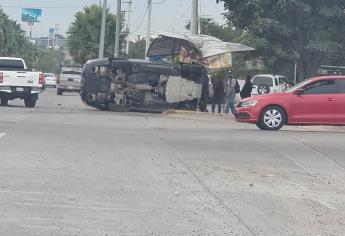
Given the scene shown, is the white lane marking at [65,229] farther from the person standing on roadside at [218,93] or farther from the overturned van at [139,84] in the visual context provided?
the person standing on roadside at [218,93]

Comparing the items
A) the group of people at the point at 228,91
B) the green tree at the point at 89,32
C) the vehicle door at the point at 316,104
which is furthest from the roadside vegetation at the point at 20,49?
the vehicle door at the point at 316,104

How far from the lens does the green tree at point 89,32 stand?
71.4 m

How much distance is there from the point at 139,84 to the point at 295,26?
8.03m

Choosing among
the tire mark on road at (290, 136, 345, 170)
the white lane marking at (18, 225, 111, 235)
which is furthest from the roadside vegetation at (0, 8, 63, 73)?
the white lane marking at (18, 225, 111, 235)

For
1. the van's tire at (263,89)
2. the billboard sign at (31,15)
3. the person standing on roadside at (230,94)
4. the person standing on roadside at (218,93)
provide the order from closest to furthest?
the person standing on roadside at (230,94) < the person standing on roadside at (218,93) < the van's tire at (263,89) < the billboard sign at (31,15)

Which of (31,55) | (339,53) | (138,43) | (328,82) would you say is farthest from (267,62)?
(31,55)

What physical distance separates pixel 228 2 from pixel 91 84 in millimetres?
7845

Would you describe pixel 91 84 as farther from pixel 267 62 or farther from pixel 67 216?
pixel 67 216

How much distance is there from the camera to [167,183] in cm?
1041

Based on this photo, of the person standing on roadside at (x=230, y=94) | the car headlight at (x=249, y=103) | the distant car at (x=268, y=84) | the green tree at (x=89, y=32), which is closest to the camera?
the car headlight at (x=249, y=103)

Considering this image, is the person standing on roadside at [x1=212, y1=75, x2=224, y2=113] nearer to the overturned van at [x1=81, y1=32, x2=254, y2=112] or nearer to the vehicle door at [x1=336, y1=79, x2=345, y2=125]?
the overturned van at [x1=81, y1=32, x2=254, y2=112]

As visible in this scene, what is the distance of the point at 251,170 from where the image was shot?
1203 centimetres

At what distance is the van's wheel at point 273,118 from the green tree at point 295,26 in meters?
9.89

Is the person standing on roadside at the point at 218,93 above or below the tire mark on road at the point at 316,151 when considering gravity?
above
